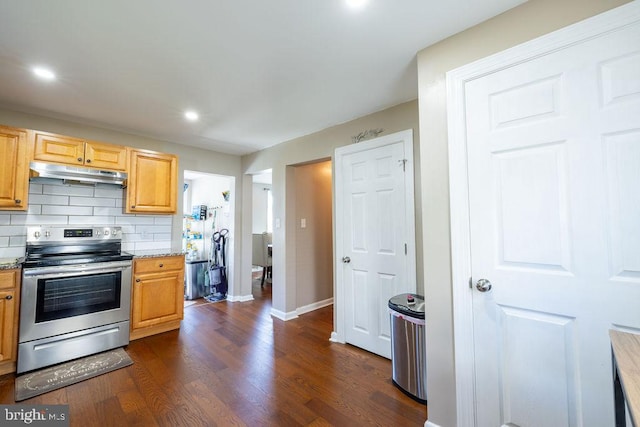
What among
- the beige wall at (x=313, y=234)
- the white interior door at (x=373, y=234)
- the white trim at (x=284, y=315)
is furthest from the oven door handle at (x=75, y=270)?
the white interior door at (x=373, y=234)

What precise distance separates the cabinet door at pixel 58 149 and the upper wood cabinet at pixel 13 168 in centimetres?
8

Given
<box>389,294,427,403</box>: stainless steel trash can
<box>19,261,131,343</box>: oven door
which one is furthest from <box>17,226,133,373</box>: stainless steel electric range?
<box>389,294,427,403</box>: stainless steel trash can

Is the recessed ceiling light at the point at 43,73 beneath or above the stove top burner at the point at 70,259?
above

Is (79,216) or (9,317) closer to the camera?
(9,317)

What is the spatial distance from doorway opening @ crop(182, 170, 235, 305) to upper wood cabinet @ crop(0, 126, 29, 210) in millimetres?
1669

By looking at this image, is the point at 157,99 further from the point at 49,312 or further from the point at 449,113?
the point at 449,113

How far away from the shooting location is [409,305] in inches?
82.7

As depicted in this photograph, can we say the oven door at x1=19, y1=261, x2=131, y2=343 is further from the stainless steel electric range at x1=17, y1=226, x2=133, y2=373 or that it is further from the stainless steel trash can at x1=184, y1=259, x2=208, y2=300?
the stainless steel trash can at x1=184, y1=259, x2=208, y2=300

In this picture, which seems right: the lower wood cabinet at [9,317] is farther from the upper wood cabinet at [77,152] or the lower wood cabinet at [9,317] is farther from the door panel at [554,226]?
the door panel at [554,226]

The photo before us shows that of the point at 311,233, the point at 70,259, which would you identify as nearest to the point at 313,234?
the point at 311,233

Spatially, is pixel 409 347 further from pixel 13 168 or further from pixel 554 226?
pixel 13 168

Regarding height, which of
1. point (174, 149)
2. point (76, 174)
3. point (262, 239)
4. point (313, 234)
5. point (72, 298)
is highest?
point (174, 149)

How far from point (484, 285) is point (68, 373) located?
3.22 m

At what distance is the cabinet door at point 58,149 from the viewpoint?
254cm
